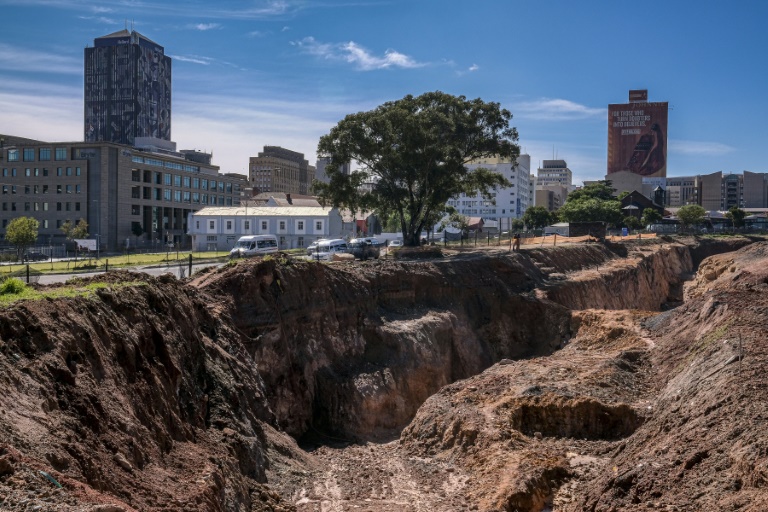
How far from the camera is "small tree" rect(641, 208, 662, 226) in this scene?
4383 inches

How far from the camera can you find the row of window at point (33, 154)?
83375 millimetres

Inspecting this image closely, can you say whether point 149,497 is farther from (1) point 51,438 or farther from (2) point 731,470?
(2) point 731,470

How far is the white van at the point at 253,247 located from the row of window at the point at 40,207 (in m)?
37.2

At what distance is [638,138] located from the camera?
187 m

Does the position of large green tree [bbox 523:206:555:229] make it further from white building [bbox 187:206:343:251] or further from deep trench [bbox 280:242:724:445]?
deep trench [bbox 280:242:724:445]

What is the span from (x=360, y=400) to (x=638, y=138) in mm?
173332

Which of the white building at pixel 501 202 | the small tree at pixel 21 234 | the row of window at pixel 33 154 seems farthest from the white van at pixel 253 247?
the white building at pixel 501 202

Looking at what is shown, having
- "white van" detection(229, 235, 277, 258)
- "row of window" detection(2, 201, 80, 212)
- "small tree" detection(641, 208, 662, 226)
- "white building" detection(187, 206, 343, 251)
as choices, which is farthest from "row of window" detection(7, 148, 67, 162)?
"small tree" detection(641, 208, 662, 226)

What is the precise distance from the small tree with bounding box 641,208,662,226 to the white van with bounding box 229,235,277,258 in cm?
7338

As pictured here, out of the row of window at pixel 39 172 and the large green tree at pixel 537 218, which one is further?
the large green tree at pixel 537 218

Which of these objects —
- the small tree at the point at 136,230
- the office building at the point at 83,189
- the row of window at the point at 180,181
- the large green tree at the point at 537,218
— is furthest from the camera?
the large green tree at the point at 537,218

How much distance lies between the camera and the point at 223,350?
24469 mm

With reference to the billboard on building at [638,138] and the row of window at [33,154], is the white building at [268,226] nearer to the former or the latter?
the row of window at [33,154]

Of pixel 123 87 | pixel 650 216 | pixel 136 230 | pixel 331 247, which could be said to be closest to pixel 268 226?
pixel 136 230
